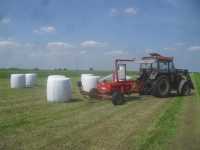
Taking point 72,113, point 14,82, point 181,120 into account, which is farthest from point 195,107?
point 14,82

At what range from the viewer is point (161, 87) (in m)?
14.9

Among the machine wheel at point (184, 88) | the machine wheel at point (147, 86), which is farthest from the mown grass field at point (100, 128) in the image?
the machine wheel at point (184, 88)

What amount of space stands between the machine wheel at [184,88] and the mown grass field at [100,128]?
14.2ft

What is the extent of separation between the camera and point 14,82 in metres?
22.5

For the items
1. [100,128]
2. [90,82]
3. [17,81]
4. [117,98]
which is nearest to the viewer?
[100,128]

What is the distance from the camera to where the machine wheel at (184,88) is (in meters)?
15.5

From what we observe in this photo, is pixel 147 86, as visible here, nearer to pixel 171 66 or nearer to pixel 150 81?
pixel 150 81

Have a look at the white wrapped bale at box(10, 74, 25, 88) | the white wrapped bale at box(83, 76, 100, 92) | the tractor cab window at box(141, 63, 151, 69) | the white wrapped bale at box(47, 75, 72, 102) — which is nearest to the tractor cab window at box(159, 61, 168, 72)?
the tractor cab window at box(141, 63, 151, 69)

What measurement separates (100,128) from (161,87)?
795 cm

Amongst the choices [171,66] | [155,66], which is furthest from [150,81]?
[171,66]

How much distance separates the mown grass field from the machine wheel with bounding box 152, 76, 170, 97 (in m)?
3.19

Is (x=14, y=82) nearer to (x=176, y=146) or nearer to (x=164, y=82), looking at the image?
(x=164, y=82)

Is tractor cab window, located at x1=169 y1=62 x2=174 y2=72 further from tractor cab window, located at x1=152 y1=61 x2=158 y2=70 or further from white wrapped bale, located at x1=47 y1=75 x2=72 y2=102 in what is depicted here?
white wrapped bale, located at x1=47 y1=75 x2=72 y2=102

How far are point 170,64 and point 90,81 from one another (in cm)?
454
